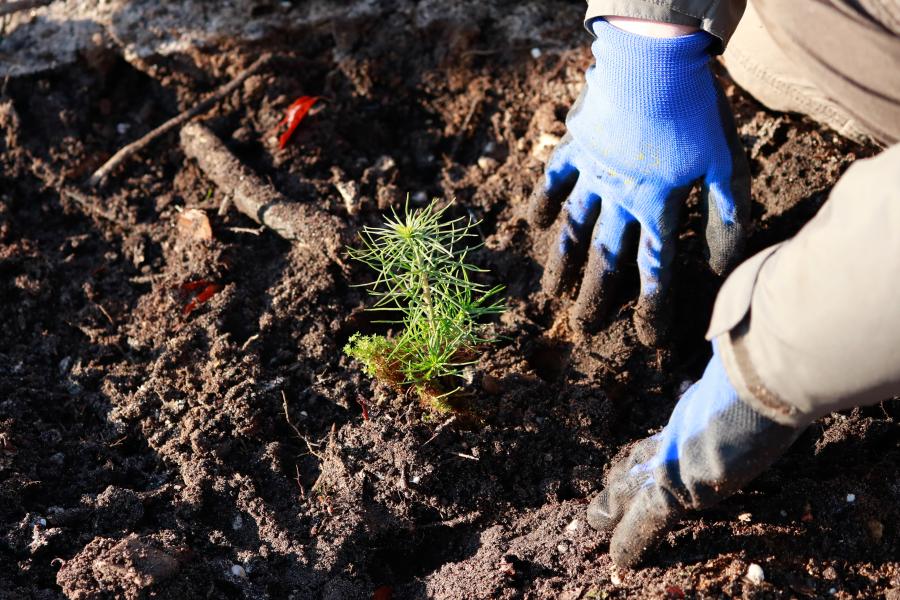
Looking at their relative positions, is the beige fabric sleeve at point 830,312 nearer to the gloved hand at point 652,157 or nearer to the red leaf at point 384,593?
the gloved hand at point 652,157

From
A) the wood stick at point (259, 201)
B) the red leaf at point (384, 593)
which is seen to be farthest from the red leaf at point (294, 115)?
the red leaf at point (384, 593)

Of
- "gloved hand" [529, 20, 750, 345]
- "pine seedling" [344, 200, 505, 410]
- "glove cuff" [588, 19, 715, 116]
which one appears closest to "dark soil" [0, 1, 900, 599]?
"pine seedling" [344, 200, 505, 410]

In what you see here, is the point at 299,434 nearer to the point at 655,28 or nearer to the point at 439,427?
the point at 439,427

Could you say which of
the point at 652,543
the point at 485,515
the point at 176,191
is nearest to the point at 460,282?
the point at 485,515

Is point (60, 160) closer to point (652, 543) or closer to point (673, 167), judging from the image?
point (673, 167)

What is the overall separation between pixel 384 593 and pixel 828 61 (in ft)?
7.35

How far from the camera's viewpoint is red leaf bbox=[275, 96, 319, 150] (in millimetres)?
3211

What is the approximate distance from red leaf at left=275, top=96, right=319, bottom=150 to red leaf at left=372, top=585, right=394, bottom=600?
1.72 m

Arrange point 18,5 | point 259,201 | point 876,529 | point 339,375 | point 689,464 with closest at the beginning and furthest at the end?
point 689,464 < point 876,529 < point 339,375 < point 259,201 < point 18,5

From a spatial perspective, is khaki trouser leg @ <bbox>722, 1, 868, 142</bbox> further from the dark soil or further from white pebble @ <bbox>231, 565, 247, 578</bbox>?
white pebble @ <bbox>231, 565, 247, 578</bbox>

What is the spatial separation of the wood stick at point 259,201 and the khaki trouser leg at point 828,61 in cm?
170

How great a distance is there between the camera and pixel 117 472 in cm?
255

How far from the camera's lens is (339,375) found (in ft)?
8.96

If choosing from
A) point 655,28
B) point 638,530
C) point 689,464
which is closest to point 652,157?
point 655,28
